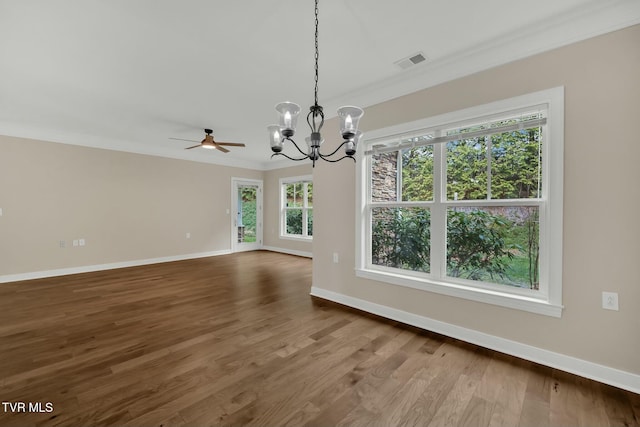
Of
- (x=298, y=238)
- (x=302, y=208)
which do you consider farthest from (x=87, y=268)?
(x=302, y=208)

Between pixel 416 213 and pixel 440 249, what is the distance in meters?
0.46

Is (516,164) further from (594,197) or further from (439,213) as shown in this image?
(439,213)

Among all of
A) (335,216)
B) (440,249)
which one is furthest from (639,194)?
(335,216)

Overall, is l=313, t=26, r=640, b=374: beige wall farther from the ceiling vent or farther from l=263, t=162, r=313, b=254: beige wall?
l=263, t=162, r=313, b=254: beige wall

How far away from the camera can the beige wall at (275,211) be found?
23.6 feet

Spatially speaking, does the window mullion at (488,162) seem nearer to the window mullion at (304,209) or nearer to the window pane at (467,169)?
the window pane at (467,169)

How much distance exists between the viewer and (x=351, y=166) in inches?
133

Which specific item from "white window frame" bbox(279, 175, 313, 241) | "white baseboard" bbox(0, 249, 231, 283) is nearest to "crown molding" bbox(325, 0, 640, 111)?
"white window frame" bbox(279, 175, 313, 241)

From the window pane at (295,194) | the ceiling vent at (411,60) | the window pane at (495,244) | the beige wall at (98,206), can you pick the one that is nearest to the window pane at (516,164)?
the window pane at (495,244)

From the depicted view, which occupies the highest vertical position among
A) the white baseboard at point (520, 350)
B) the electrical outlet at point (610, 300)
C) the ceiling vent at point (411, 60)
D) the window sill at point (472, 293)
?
the ceiling vent at point (411, 60)

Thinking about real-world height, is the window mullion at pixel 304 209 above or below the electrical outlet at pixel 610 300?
above

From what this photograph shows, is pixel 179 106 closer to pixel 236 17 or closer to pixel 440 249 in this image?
pixel 236 17

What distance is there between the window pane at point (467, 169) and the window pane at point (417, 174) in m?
0.19

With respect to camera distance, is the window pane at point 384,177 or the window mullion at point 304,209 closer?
the window pane at point 384,177
